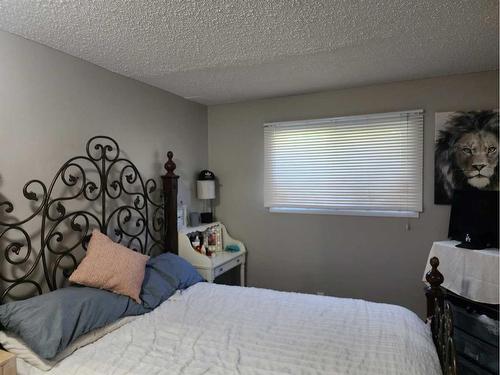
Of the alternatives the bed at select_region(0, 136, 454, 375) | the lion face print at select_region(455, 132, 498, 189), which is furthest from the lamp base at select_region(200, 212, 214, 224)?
the lion face print at select_region(455, 132, 498, 189)

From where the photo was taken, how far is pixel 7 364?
55.9 inches

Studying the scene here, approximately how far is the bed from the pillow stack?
6 cm

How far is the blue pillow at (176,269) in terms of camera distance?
246 cm

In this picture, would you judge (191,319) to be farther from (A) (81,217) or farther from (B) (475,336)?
(B) (475,336)

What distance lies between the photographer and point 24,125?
6.30 ft

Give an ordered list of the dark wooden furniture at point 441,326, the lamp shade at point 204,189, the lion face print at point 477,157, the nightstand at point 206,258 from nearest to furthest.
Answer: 1. the dark wooden furniture at point 441,326
2. the lion face print at point 477,157
3. the nightstand at point 206,258
4. the lamp shade at point 204,189

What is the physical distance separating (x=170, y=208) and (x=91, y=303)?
1156mm

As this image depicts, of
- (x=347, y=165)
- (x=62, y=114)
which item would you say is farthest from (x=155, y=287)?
(x=347, y=165)

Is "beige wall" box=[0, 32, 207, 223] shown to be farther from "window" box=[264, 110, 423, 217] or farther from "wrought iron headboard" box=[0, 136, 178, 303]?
"window" box=[264, 110, 423, 217]

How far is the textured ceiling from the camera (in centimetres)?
163

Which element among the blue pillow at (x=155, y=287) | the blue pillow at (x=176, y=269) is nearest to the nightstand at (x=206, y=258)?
the blue pillow at (x=176, y=269)

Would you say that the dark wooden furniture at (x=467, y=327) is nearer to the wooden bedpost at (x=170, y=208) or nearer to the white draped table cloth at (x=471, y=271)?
the white draped table cloth at (x=471, y=271)

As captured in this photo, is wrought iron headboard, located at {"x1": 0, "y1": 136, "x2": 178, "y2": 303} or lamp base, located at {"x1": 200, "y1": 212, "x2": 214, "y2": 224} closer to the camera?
wrought iron headboard, located at {"x1": 0, "y1": 136, "x2": 178, "y2": 303}

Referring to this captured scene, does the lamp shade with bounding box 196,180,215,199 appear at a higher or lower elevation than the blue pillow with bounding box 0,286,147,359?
higher
